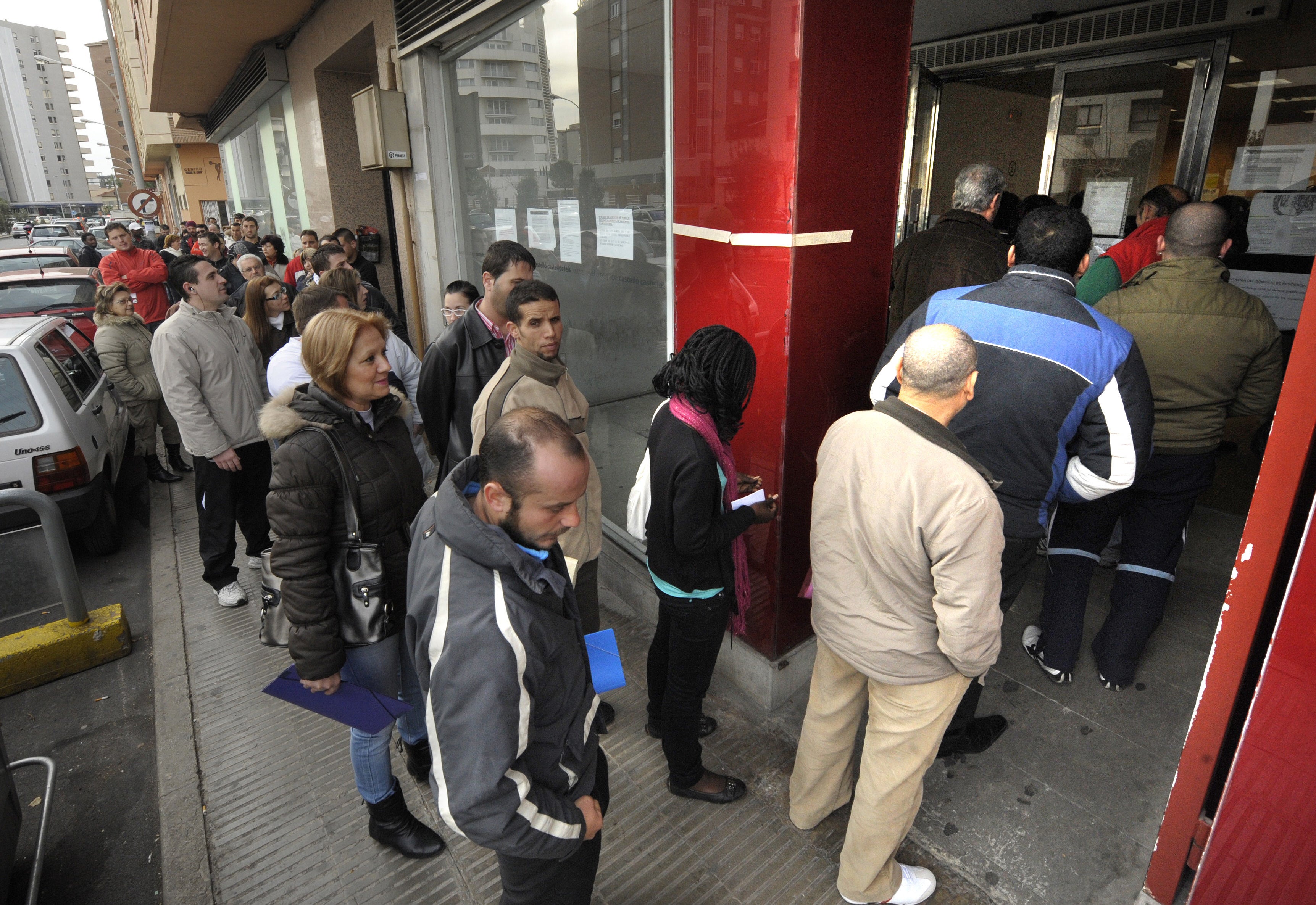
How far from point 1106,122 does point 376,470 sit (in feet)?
19.3

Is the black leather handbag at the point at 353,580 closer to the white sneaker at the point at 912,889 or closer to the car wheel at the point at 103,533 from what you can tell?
the white sneaker at the point at 912,889

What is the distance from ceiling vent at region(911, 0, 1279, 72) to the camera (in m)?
4.41

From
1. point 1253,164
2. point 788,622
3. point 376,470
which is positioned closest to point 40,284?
point 376,470

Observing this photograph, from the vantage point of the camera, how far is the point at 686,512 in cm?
221

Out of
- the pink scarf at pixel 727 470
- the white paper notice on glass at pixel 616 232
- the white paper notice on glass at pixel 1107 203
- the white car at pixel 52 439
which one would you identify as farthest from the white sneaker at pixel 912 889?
the white paper notice on glass at pixel 1107 203

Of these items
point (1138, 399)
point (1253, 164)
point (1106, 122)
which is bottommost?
point (1138, 399)

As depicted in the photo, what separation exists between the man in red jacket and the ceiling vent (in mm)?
8379

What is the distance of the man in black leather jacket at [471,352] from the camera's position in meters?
3.41

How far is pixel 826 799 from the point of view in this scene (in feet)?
8.43

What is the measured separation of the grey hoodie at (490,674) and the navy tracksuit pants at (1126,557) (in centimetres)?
269

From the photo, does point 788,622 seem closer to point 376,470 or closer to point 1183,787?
point 1183,787

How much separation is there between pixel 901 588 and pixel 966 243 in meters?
1.93

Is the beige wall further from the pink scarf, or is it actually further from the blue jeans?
the blue jeans

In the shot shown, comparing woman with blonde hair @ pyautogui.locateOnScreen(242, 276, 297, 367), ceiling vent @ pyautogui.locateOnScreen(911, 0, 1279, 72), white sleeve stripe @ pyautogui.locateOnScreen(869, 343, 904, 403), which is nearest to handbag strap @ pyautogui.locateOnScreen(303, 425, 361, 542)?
white sleeve stripe @ pyautogui.locateOnScreen(869, 343, 904, 403)
